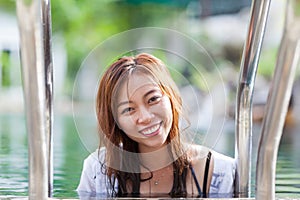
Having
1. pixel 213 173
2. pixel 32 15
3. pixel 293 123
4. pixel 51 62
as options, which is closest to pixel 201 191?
pixel 213 173

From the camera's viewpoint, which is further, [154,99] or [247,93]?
[154,99]

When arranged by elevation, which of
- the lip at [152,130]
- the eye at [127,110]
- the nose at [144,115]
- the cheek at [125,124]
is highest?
the eye at [127,110]

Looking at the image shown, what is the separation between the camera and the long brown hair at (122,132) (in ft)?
5.33

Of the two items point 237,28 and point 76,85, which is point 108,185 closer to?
point 76,85

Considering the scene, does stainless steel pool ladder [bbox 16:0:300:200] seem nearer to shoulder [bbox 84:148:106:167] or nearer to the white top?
the white top

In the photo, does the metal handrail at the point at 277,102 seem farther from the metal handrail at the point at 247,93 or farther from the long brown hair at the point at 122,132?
the long brown hair at the point at 122,132

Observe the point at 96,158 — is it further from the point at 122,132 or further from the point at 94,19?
the point at 94,19

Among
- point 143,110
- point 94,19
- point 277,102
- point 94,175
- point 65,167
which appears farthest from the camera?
point 94,19

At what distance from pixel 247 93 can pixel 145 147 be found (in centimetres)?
39

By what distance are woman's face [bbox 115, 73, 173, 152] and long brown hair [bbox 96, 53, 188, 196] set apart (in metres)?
0.02

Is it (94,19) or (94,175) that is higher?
(94,19)

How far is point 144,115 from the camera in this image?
1.59m

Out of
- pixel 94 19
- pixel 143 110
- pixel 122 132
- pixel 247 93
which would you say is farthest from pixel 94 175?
pixel 94 19

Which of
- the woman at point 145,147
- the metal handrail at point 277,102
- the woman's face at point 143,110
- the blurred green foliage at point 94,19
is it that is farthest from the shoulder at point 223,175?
the blurred green foliage at point 94,19
